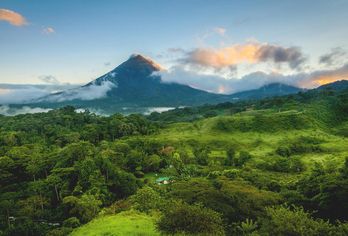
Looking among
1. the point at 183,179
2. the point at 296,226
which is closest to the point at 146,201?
the point at 183,179

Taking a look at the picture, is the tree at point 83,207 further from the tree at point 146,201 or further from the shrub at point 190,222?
the shrub at point 190,222

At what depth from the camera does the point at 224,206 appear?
42312 millimetres

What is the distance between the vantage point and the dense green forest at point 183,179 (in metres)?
38.7

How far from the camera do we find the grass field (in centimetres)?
4225

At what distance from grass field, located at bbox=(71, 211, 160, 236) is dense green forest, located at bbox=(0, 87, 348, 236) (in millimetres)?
177

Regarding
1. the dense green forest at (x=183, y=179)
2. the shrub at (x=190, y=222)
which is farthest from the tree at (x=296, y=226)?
the shrub at (x=190, y=222)

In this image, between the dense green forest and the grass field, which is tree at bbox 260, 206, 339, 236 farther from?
the grass field

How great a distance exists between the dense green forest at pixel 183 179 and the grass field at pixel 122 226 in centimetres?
18

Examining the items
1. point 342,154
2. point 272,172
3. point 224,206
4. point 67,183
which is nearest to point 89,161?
point 67,183

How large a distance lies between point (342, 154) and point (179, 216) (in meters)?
90.1

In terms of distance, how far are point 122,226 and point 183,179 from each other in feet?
107

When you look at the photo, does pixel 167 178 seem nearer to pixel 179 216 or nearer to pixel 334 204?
pixel 334 204

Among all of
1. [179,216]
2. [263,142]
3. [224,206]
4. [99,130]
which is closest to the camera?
[179,216]

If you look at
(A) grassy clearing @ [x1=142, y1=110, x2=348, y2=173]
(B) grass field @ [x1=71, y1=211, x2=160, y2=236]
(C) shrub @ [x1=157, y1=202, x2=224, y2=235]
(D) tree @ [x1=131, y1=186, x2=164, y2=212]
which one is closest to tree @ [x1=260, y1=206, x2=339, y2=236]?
(C) shrub @ [x1=157, y1=202, x2=224, y2=235]
